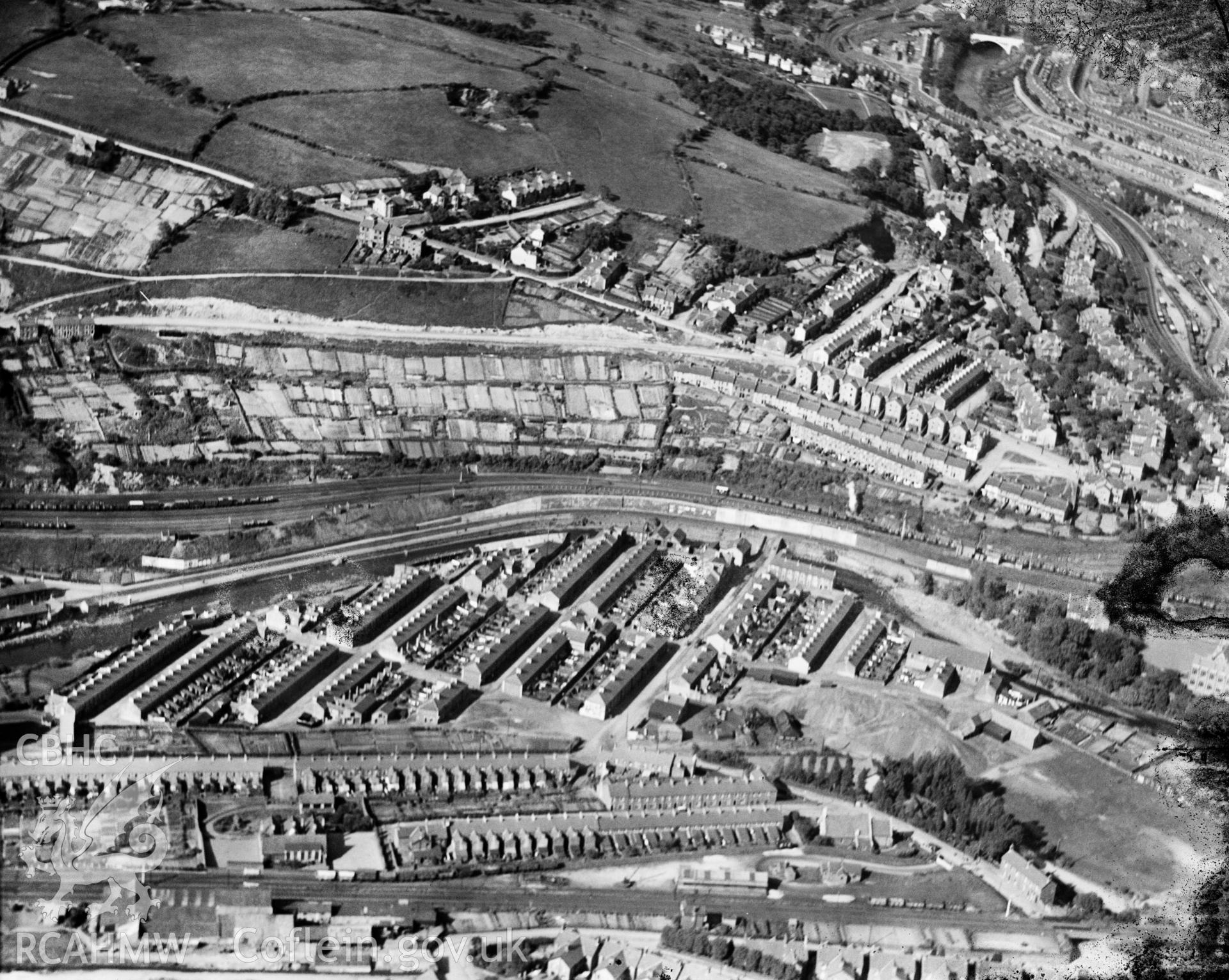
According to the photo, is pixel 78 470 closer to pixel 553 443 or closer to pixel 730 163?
pixel 553 443

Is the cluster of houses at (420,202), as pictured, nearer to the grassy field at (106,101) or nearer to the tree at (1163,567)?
the grassy field at (106,101)

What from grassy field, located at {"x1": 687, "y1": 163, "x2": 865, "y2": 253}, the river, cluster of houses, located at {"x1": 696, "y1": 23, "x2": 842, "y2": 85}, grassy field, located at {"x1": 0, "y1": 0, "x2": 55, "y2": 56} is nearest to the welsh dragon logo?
the river

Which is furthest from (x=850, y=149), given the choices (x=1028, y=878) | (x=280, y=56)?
(x=1028, y=878)


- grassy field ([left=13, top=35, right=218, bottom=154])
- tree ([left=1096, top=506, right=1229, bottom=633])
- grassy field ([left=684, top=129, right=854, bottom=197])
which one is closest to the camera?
tree ([left=1096, top=506, right=1229, bottom=633])

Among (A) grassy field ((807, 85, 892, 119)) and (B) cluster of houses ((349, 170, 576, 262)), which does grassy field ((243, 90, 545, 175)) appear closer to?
(B) cluster of houses ((349, 170, 576, 262))

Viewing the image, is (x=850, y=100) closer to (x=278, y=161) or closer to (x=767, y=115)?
(x=767, y=115)

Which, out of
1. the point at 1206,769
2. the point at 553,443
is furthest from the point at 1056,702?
the point at 553,443
